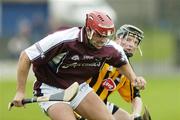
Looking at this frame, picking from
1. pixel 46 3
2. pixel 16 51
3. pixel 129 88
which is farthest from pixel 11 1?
pixel 129 88

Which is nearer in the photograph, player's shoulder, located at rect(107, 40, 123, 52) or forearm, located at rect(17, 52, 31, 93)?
forearm, located at rect(17, 52, 31, 93)

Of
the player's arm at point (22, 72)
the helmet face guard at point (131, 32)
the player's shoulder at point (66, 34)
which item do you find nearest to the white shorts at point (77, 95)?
the player's arm at point (22, 72)

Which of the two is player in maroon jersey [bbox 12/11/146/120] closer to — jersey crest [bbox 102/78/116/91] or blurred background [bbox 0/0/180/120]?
jersey crest [bbox 102/78/116/91]

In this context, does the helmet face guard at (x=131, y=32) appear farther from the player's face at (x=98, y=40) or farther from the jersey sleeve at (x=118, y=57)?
the player's face at (x=98, y=40)

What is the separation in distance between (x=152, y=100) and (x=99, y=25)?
11.8 m

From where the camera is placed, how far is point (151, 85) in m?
26.4

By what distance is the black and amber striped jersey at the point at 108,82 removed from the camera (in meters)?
11.0

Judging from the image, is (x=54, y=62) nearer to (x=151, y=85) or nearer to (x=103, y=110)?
(x=103, y=110)

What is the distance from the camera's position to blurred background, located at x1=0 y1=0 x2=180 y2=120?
23.5m

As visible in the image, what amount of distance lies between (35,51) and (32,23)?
24917mm

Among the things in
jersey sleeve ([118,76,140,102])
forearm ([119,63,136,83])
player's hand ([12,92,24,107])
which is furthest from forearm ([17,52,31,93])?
jersey sleeve ([118,76,140,102])

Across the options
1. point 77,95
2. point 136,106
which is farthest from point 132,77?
point 77,95

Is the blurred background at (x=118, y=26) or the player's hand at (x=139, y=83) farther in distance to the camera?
the blurred background at (x=118, y=26)

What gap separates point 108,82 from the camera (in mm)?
11023
